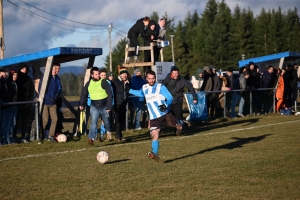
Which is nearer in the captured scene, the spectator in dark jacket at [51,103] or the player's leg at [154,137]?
the player's leg at [154,137]

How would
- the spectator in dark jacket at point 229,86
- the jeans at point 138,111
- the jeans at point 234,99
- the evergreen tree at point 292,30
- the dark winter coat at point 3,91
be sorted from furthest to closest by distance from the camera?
the evergreen tree at point 292,30
the jeans at point 234,99
the spectator in dark jacket at point 229,86
the jeans at point 138,111
the dark winter coat at point 3,91

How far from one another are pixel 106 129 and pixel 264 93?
36.5ft

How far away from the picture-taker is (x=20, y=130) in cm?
1723

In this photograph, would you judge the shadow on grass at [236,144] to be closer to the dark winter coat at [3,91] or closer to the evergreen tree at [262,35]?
the dark winter coat at [3,91]

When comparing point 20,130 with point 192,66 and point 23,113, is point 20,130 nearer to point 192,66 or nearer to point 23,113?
point 23,113

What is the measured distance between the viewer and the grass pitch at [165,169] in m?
9.09

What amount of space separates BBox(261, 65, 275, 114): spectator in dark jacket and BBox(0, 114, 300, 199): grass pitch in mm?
7726

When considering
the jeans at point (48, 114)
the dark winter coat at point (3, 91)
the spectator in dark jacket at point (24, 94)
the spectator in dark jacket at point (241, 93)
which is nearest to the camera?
the dark winter coat at point (3, 91)

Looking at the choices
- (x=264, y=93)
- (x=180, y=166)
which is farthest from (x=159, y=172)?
(x=264, y=93)

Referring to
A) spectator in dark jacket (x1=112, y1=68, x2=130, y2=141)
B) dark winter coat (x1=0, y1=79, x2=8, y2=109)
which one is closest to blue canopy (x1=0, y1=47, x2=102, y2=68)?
spectator in dark jacket (x1=112, y1=68, x2=130, y2=141)

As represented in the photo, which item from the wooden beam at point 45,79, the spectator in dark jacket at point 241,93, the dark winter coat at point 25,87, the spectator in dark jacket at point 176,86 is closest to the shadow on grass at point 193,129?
the spectator in dark jacket at point 176,86

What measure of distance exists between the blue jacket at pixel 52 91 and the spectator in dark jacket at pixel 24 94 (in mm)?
433

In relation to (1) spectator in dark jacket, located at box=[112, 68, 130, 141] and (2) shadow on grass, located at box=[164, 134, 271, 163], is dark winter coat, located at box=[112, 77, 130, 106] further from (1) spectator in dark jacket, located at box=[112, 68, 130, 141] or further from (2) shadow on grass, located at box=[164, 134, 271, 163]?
(2) shadow on grass, located at box=[164, 134, 271, 163]

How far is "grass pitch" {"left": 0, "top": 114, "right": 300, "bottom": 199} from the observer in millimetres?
9094
